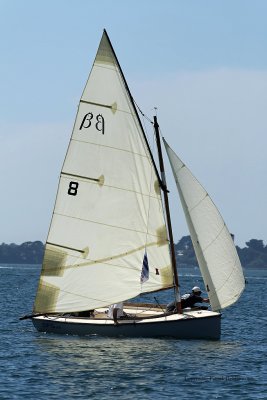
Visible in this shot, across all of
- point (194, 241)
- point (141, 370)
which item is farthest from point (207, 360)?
point (194, 241)

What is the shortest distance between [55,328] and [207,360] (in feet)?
34.2

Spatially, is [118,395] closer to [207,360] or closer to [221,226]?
[207,360]

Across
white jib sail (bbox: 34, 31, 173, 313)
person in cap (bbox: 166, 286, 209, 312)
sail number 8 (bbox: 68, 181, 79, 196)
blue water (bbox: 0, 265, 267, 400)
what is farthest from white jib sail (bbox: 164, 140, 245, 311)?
sail number 8 (bbox: 68, 181, 79, 196)

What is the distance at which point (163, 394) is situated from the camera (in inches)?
1423

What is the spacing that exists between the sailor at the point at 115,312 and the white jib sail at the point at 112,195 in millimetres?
497

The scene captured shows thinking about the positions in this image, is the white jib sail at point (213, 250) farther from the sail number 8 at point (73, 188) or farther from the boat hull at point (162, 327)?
the sail number 8 at point (73, 188)

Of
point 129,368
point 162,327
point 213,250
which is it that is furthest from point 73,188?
point 129,368

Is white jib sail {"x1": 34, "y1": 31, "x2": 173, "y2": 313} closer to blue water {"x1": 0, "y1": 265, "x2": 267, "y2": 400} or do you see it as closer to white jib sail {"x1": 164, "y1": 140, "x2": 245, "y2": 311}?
white jib sail {"x1": 164, "y1": 140, "x2": 245, "y2": 311}

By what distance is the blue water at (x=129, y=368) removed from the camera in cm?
3672

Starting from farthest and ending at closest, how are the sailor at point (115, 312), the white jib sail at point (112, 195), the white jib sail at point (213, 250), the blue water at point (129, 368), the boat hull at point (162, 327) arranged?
the white jib sail at point (112, 195) < the sailor at point (115, 312) < the white jib sail at point (213, 250) < the boat hull at point (162, 327) < the blue water at point (129, 368)

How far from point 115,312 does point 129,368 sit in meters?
8.90

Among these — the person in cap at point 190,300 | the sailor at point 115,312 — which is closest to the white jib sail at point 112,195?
the sailor at point 115,312

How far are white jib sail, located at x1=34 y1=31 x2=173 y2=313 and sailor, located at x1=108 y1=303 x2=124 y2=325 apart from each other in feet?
1.63

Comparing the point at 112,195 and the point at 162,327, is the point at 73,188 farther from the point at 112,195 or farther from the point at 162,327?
the point at 162,327
